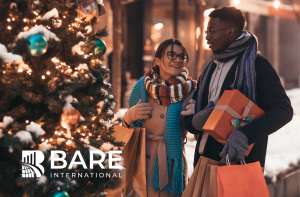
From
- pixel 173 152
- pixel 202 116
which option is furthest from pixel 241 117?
pixel 173 152

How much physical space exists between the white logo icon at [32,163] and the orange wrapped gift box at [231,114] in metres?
1.04

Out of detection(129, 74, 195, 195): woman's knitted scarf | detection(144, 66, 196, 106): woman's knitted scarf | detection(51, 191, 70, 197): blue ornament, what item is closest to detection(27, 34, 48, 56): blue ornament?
detection(51, 191, 70, 197): blue ornament

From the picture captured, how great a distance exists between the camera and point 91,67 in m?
2.07

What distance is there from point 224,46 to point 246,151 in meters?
0.79

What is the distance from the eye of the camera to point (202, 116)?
231 centimetres

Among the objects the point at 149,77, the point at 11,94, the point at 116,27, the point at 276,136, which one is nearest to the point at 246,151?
the point at 149,77

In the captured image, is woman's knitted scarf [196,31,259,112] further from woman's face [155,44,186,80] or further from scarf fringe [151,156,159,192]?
scarf fringe [151,156,159,192]

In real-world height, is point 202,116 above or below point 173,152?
above

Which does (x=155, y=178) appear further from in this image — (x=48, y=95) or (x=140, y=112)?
(x=48, y=95)

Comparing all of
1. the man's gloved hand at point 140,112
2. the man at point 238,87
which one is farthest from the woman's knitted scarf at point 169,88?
the man at point 238,87

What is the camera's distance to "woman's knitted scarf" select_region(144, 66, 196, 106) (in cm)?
279

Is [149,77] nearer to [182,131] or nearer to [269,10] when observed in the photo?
[182,131]

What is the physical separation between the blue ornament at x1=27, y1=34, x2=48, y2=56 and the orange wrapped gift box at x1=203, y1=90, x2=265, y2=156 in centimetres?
112

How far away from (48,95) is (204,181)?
1182 mm
